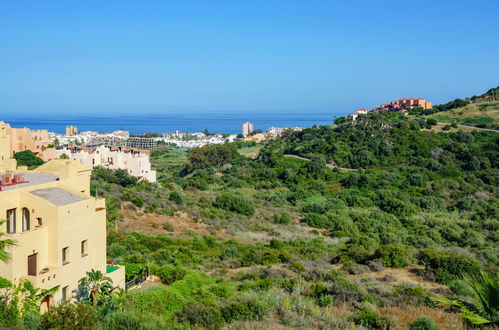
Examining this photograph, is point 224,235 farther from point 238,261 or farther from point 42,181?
point 42,181

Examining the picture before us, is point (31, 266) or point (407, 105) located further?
point (407, 105)

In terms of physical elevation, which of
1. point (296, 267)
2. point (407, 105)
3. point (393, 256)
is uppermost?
point (407, 105)

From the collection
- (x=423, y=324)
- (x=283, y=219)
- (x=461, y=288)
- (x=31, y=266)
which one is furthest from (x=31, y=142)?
(x=423, y=324)

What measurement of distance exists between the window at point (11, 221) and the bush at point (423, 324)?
9.15 m

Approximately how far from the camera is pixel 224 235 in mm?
25672

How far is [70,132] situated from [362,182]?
115499mm

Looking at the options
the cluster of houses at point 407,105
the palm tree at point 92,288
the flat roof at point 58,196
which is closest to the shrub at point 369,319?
the palm tree at point 92,288

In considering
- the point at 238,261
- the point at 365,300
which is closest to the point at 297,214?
the point at 238,261

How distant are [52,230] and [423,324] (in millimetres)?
8461

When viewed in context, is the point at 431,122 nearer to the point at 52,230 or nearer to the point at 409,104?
the point at 409,104

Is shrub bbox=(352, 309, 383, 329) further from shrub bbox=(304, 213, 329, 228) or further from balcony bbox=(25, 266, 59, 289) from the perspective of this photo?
shrub bbox=(304, 213, 329, 228)

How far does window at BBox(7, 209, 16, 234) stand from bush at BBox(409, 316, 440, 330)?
30.0ft

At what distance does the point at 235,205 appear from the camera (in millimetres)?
32594

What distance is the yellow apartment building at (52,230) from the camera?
9703 millimetres
